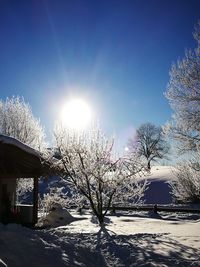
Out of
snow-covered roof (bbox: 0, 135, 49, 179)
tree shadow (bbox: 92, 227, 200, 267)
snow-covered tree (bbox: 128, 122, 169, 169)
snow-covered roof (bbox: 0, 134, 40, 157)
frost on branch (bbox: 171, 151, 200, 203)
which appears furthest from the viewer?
snow-covered tree (bbox: 128, 122, 169, 169)

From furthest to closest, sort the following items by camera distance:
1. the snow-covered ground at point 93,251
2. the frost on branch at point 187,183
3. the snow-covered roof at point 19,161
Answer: the frost on branch at point 187,183, the snow-covered roof at point 19,161, the snow-covered ground at point 93,251

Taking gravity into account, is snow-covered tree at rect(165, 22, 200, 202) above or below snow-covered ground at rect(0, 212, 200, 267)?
above

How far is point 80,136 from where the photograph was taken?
651 inches

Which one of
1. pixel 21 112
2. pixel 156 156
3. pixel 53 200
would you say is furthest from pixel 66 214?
pixel 156 156

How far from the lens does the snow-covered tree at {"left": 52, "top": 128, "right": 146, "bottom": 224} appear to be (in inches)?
626

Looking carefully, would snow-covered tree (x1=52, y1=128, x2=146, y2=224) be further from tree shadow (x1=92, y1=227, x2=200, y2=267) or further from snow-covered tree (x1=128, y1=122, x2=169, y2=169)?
snow-covered tree (x1=128, y1=122, x2=169, y2=169)

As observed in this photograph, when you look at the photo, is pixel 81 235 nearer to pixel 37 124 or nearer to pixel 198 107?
pixel 198 107

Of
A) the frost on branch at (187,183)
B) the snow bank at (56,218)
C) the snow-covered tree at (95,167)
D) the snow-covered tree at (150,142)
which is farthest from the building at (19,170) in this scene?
the snow-covered tree at (150,142)

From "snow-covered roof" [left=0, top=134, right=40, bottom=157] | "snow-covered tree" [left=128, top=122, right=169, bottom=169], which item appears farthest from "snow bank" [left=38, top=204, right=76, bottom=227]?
"snow-covered tree" [left=128, top=122, right=169, bottom=169]

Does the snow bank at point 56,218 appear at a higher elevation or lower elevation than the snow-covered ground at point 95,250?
higher

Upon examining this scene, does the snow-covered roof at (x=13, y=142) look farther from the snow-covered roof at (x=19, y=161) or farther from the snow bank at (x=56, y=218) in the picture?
the snow bank at (x=56, y=218)

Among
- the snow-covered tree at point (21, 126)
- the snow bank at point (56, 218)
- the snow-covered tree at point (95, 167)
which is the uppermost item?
the snow-covered tree at point (21, 126)

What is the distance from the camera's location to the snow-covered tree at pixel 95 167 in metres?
15.9

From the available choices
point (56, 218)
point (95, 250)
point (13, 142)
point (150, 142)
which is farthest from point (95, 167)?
point (150, 142)
